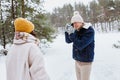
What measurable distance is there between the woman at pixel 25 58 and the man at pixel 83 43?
2327 mm

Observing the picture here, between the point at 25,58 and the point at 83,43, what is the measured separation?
8.28 feet

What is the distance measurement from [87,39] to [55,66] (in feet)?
15.6

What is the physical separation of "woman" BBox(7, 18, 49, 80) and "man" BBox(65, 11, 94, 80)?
2327 mm

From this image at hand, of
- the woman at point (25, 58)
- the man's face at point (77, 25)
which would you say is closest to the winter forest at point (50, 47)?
the man's face at point (77, 25)

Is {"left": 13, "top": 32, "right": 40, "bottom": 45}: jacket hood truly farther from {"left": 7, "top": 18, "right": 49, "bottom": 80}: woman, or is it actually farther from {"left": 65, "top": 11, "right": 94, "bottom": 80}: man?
{"left": 65, "top": 11, "right": 94, "bottom": 80}: man

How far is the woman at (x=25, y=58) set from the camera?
3652mm

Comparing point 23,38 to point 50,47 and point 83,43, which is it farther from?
point 50,47

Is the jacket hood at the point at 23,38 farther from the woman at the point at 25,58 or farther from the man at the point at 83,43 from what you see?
the man at the point at 83,43

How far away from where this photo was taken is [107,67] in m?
10.2

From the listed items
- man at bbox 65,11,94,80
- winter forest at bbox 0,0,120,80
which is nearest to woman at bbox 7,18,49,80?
man at bbox 65,11,94,80

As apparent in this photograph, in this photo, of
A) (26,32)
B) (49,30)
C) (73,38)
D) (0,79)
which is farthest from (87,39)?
(49,30)

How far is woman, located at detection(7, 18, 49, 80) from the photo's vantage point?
12.0 feet

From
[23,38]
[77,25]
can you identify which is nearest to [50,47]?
[77,25]

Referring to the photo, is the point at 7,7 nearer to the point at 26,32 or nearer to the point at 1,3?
the point at 1,3
